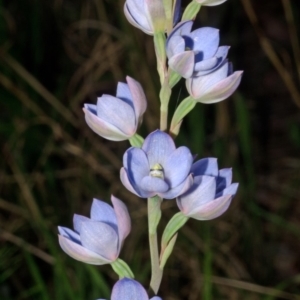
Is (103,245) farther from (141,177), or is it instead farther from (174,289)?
(174,289)

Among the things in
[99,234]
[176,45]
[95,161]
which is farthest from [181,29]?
[95,161]

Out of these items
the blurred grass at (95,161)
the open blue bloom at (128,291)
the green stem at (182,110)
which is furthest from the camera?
the blurred grass at (95,161)

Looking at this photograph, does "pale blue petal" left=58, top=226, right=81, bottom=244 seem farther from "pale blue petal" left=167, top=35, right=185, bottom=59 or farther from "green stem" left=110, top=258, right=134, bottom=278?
"pale blue petal" left=167, top=35, right=185, bottom=59

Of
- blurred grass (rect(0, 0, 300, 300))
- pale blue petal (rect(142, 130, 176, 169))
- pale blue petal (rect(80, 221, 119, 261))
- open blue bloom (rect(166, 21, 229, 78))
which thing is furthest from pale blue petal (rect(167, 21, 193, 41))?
blurred grass (rect(0, 0, 300, 300))

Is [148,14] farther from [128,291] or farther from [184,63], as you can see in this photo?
[128,291]

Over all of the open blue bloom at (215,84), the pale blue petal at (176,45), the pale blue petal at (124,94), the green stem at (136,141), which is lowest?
the green stem at (136,141)

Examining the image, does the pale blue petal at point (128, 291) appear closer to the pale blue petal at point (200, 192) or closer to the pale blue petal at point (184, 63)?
the pale blue petal at point (200, 192)

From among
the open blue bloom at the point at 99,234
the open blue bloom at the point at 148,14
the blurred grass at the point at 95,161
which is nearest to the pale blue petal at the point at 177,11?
the open blue bloom at the point at 148,14
